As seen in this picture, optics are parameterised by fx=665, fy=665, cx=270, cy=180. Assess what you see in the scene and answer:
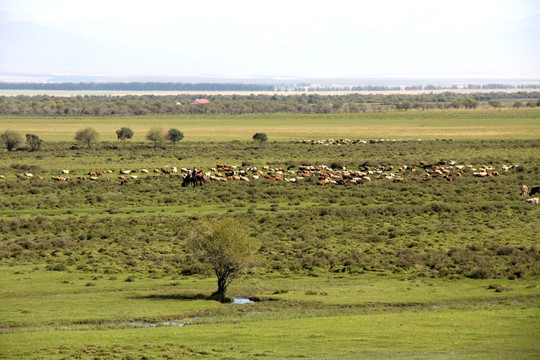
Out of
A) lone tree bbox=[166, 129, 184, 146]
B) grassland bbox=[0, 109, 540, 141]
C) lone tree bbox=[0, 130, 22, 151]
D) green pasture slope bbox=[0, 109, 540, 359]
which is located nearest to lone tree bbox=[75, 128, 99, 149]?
lone tree bbox=[0, 130, 22, 151]

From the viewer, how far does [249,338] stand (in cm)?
2042

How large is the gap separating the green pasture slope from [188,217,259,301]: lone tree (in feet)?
3.07

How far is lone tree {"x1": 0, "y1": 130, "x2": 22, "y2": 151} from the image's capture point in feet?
277

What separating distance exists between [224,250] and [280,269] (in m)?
5.81

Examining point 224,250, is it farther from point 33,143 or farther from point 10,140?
point 10,140

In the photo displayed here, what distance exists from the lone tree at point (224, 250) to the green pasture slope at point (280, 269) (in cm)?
94

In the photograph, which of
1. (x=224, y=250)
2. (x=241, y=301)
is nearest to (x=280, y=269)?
(x=241, y=301)

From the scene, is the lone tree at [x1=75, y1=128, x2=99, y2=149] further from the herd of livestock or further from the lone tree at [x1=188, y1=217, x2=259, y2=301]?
the lone tree at [x1=188, y1=217, x2=259, y2=301]

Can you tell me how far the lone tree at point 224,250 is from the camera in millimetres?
26297

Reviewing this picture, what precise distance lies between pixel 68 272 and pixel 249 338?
13.2 metres

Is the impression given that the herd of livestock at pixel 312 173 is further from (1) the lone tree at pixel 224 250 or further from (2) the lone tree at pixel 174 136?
(1) the lone tree at pixel 224 250

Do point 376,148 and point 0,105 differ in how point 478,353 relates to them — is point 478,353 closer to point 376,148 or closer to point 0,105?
point 376,148

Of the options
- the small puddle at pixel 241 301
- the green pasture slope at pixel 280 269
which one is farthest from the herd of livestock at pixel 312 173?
the small puddle at pixel 241 301

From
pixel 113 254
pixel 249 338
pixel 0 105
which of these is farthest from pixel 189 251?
pixel 0 105
